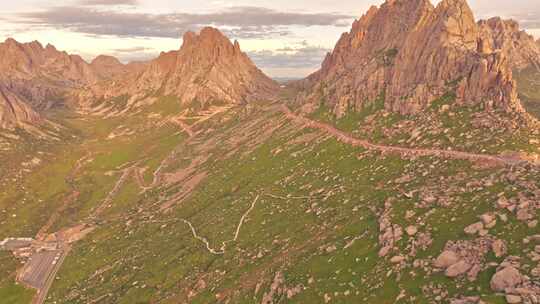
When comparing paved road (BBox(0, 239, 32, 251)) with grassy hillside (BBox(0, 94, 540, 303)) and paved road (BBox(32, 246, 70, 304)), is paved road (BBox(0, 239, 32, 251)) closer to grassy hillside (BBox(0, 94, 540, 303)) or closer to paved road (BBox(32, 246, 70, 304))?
grassy hillside (BBox(0, 94, 540, 303))

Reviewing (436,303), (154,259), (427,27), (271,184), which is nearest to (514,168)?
(436,303)

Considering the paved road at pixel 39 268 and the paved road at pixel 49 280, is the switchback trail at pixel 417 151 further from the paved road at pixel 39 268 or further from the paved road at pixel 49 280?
the paved road at pixel 39 268

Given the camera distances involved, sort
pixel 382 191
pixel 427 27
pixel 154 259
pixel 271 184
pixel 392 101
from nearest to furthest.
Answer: pixel 382 191, pixel 154 259, pixel 271 184, pixel 392 101, pixel 427 27

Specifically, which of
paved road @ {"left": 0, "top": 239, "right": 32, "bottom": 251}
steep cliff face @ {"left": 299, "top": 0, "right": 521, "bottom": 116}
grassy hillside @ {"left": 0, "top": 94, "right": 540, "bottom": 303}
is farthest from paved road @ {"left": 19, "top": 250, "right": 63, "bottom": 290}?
steep cliff face @ {"left": 299, "top": 0, "right": 521, "bottom": 116}

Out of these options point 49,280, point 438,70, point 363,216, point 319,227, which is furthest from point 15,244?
point 438,70

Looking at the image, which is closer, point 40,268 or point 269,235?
point 269,235

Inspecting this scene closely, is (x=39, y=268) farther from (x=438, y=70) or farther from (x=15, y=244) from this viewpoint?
(x=438, y=70)

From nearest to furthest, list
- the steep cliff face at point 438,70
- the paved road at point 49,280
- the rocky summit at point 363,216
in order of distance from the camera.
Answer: the rocky summit at point 363,216, the steep cliff face at point 438,70, the paved road at point 49,280

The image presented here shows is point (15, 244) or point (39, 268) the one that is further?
point (15, 244)

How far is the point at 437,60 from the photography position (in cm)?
15325

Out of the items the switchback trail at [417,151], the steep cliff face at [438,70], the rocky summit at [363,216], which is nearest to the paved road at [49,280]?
the rocky summit at [363,216]

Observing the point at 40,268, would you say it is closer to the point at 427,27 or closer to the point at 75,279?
the point at 75,279

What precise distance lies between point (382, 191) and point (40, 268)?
416 ft

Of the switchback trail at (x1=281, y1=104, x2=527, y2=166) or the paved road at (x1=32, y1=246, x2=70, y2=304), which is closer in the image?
the switchback trail at (x1=281, y1=104, x2=527, y2=166)
